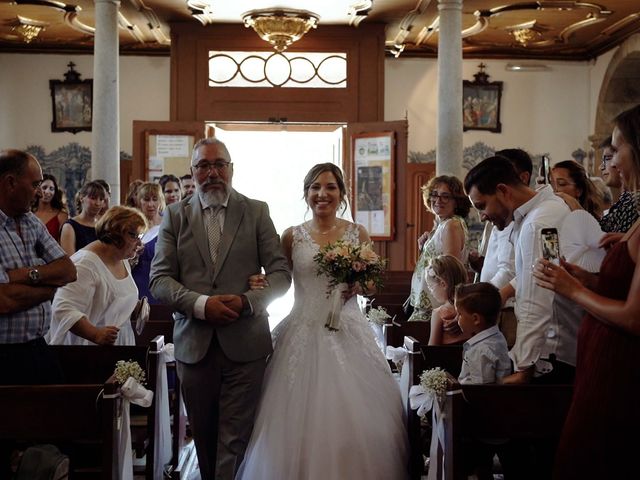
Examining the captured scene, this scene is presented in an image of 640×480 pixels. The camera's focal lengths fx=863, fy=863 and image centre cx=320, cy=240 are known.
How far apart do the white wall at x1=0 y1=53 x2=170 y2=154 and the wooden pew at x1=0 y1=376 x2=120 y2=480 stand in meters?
12.0

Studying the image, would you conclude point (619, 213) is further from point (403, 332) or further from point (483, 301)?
point (403, 332)

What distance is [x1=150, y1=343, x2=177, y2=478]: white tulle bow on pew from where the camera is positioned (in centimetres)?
466

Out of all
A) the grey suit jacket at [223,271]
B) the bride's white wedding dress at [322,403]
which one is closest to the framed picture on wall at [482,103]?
the bride's white wedding dress at [322,403]

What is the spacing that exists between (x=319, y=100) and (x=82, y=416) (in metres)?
10.5

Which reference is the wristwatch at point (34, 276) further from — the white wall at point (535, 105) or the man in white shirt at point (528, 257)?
the white wall at point (535, 105)

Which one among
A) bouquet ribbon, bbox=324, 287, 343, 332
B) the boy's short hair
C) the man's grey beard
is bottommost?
bouquet ribbon, bbox=324, 287, 343, 332

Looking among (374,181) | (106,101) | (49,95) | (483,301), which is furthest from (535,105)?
(483,301)

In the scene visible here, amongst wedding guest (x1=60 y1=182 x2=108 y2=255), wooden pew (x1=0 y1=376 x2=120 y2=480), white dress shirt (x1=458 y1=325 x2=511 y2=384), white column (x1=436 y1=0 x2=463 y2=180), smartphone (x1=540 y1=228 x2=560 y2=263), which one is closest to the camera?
smartphone (x1=540 y1=228 x2=560 y2=263)

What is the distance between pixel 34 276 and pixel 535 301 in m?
2.09

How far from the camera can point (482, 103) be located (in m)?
15.3

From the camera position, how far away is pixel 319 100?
44.3 ft

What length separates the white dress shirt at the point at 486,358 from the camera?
13.2 ft

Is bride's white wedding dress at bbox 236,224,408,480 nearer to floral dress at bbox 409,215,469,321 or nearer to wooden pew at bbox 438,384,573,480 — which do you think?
wooden pew at bbox 438,384,573,480

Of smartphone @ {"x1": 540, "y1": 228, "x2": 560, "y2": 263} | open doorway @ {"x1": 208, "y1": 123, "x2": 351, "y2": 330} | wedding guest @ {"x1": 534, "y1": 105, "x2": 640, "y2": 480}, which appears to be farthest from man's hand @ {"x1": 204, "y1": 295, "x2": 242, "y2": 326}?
open doorway @ {"x1": 208, "y1": 123, "x2": 351, "y2": 330}
